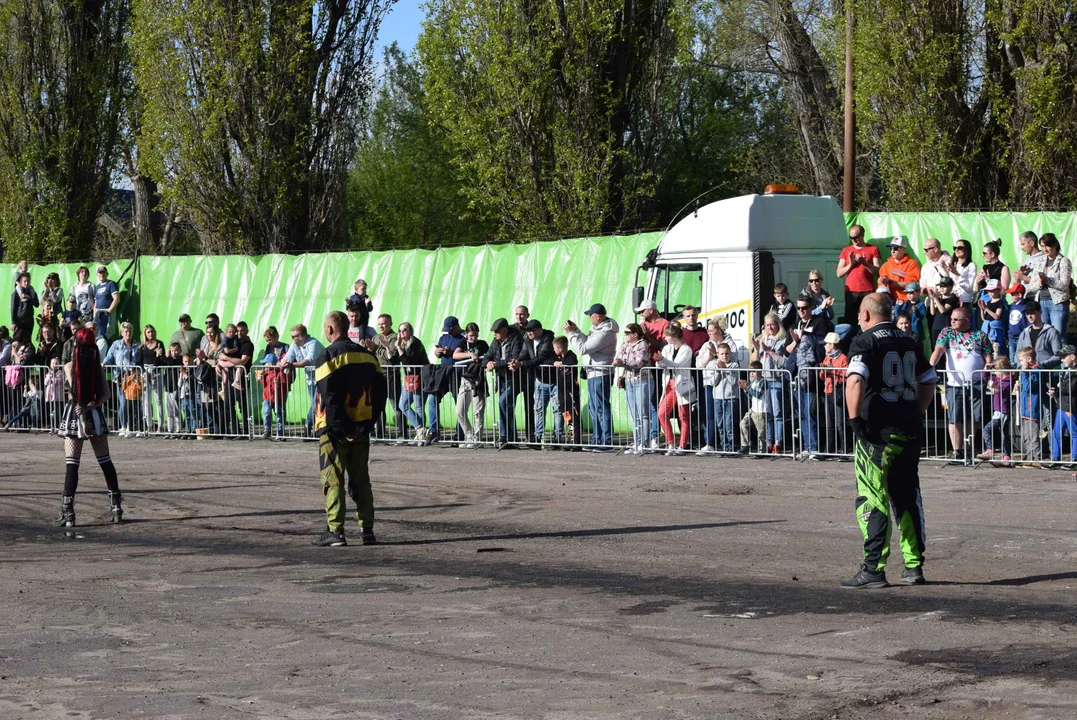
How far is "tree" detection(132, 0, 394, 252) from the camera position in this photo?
2872 centimetres

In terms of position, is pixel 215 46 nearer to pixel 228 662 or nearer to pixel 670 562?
pixel 670 562

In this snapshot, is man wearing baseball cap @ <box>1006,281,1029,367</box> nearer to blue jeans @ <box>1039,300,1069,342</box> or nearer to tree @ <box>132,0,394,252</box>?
blue jeans @ <box>1039,300,1069,342</box>

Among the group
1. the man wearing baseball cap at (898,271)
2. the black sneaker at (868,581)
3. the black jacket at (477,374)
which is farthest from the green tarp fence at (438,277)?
the black sneaker at (868,581)

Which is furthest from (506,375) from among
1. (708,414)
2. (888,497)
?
(888,497)

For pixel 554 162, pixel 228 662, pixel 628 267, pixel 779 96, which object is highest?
pixel 779 96

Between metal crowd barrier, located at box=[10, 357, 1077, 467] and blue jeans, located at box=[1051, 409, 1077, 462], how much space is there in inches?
0.6

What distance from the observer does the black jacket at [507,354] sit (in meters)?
19.0

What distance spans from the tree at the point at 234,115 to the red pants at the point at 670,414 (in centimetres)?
1328

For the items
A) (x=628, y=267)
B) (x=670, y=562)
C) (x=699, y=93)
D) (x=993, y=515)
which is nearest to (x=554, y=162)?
(x=628, y=267)

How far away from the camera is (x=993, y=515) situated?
1234 centimetres

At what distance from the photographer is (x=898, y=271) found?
18.4 metres

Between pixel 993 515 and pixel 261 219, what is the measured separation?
63.6 feet

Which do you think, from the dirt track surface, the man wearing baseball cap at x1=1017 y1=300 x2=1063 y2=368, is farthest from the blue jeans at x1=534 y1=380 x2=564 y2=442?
the man wearing baseball cap at x1=1017 y1=300 x2=1063 y2=368

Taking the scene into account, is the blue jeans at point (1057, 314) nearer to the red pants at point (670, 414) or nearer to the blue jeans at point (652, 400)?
the red pants at point (670, 414)
